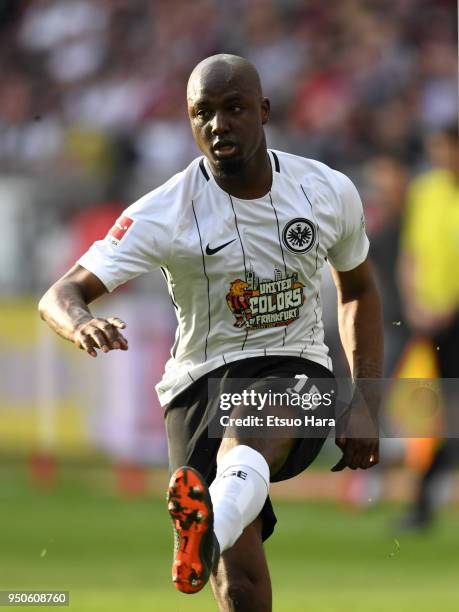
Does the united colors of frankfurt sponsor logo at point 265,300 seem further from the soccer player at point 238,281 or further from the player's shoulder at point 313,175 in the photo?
the player's shoulder at point 313,175

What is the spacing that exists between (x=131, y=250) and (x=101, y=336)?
0.66 meters

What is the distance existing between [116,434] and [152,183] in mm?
2620

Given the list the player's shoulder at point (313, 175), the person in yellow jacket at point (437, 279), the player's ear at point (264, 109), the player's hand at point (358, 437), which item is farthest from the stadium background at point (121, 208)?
the player's ear at point (264, 109)

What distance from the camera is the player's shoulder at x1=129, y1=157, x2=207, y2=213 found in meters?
4.90

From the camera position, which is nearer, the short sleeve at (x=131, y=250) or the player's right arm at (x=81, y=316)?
the player's right arm at (x=81, y=316)

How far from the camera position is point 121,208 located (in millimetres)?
13562

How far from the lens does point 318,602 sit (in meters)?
7.76

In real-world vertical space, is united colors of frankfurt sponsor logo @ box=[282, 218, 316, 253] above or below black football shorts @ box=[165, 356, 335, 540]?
above

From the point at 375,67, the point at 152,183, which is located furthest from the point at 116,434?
the point at 375,67

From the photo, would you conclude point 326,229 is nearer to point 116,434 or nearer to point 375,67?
point 116,434

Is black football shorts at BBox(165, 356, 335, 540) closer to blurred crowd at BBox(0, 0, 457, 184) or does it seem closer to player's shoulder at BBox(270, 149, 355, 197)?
player's shoulder at BBox(270, 149, 355, 197)

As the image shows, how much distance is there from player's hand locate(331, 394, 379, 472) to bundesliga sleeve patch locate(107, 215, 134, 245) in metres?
1.04

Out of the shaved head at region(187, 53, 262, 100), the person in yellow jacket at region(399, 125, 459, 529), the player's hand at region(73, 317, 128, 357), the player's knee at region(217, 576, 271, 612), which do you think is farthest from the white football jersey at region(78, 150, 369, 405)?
the person in yellow jacket at region(399, 125, 459, 529)

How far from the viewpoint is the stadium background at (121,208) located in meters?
10.2
